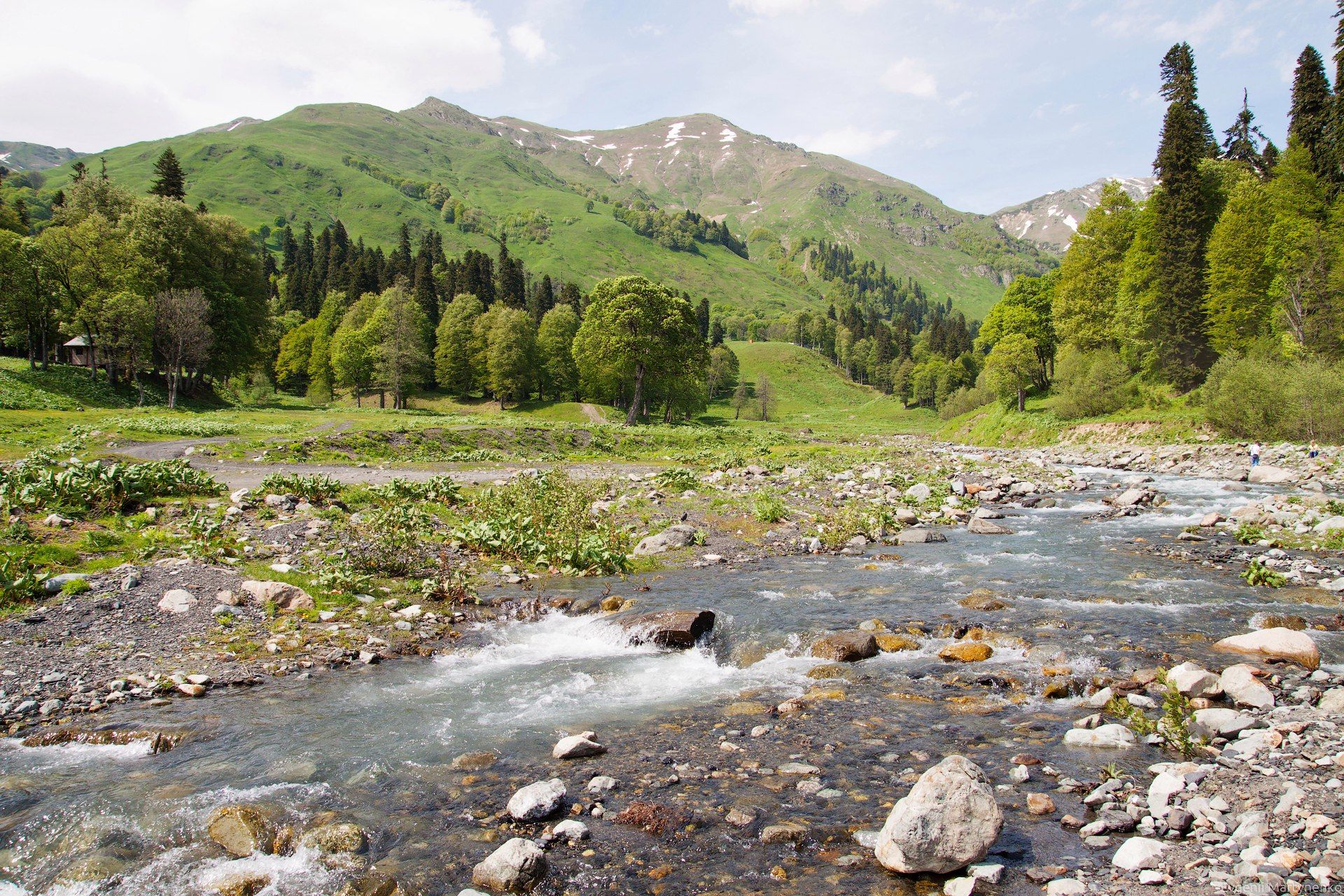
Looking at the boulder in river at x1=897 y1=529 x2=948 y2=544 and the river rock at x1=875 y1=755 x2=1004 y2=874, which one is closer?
the river rock at x1=875 y1=755 x2=1004 y2=874

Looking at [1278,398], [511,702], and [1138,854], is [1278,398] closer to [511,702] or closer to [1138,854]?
[1138,854]

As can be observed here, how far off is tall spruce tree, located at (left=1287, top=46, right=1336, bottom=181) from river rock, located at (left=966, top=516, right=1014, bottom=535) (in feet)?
161

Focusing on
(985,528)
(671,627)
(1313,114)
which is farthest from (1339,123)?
(671,627)

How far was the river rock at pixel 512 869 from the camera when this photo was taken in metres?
5.25

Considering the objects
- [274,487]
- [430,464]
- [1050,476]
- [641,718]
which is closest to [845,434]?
[1050,476]

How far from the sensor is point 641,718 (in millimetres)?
8523

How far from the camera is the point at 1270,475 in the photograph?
1145 inches

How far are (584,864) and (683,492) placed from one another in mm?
20895

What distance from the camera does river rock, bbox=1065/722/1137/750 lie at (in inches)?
291

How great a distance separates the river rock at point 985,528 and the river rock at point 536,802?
18.8 meters

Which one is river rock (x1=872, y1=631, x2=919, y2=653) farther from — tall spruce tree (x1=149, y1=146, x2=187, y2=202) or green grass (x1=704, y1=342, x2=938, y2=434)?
tall spruce tree (x1=149, y1=146, x2=187, y2=202)

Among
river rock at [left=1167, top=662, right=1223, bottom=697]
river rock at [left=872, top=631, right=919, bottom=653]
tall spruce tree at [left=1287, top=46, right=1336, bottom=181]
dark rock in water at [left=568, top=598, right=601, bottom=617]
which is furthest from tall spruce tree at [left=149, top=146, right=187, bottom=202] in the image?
tall spruce tree at [left=1287, top=46, right=1336, bottom=181]

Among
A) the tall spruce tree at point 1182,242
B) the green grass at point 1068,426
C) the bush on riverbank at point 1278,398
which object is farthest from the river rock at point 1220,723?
the tall spruce tree at point 1182,242

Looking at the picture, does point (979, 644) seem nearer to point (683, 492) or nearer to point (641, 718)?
point (641, 718)
